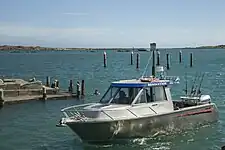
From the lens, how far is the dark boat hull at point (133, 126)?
17906mm

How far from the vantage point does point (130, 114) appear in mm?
18484

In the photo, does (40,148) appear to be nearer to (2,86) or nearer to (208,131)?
(208,131)

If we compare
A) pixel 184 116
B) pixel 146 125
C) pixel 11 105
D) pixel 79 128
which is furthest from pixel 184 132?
pixel 11 105

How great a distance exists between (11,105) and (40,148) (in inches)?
509

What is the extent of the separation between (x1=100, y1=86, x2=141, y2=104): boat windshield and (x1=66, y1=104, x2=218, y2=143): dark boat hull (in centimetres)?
112

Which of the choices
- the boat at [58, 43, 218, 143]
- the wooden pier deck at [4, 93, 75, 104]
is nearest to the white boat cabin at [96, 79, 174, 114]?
the boat at [58, 43, 218, 143]

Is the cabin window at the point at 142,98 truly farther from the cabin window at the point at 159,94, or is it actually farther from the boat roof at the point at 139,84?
the cabin window at the point at 159,94

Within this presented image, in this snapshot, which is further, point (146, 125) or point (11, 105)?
point (11, 105)

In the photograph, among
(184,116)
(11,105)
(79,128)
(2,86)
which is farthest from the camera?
(2,86)

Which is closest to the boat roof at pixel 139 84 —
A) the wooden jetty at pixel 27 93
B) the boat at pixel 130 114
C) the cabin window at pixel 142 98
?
the boat at pixel 130 114

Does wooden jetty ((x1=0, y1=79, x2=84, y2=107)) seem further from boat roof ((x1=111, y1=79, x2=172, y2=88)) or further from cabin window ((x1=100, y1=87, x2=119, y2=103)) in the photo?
boat roof ((x1=111, y1=79, x2=172, y2=88))

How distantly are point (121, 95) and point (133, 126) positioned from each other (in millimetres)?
1631

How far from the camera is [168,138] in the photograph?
20.0 m

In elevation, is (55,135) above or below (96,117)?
below
